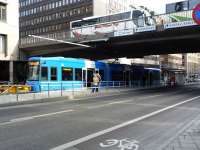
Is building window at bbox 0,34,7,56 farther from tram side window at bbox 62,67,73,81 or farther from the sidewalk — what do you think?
the sidewalk

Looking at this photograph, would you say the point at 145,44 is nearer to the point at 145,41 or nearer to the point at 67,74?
the point at 145,41

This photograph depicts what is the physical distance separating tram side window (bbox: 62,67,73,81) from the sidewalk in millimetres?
22936

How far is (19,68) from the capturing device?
35688 millimetres

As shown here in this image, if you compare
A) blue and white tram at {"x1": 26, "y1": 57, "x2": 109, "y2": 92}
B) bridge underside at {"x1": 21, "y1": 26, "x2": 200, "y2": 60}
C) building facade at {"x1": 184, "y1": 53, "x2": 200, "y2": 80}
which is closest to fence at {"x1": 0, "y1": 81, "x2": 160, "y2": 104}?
blue and white tram at {"x1": 26, "y1": 57, "x2": 109, "y2": 92}

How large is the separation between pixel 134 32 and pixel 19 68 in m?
12.6

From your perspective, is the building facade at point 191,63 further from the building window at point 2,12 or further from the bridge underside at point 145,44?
the building window at point 2,12

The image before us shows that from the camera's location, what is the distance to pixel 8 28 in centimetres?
5356

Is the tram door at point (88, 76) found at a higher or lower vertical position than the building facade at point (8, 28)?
Result: lower

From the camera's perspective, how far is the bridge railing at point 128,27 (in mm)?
35906

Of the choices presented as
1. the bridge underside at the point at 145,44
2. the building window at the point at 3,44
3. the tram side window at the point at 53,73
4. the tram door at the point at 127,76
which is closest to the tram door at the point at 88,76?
the tram side window at the point at 53,73

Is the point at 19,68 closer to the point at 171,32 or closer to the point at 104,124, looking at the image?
the point at 171,32

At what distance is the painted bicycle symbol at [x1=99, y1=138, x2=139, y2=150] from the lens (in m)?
8.62

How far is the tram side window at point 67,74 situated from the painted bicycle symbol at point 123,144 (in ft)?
78.7

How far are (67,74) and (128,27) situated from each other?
10.8m
